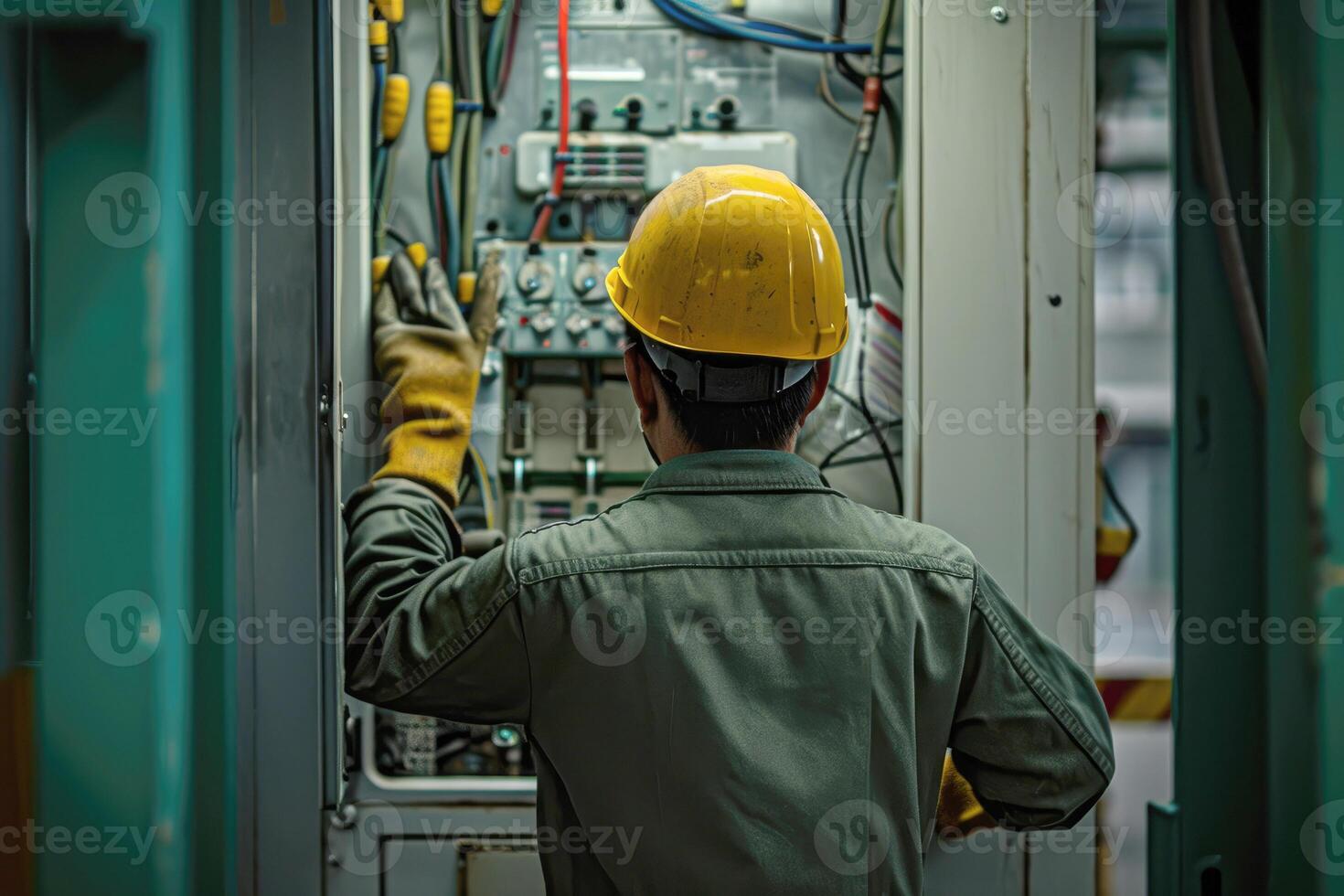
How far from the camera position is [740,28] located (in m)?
1.98

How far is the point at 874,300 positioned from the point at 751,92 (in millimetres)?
479

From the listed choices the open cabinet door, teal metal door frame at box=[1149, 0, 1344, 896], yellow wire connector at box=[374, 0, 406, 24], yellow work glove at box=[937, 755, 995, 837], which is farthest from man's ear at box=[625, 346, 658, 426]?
yellow wire connector at box=[374, 0, 406, 24]

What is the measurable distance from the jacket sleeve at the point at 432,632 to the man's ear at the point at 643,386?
222mm

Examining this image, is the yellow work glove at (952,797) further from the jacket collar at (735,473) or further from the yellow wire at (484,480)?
the yellow wire at (484,480)

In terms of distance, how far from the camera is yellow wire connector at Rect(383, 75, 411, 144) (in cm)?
193

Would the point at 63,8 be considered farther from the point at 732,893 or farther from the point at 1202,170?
the point at 1202,170

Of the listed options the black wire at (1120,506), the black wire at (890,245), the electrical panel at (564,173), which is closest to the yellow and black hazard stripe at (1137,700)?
the black wire at (1120,506)

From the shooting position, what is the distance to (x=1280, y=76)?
1.24 m

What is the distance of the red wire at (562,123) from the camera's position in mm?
1962

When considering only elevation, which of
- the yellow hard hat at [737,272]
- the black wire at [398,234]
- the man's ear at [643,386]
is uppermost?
the black wire at [398,234]

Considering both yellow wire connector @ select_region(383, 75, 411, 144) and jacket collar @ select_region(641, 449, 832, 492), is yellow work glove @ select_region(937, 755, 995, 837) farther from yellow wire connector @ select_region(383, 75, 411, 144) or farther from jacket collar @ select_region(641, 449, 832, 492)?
yellow wire connector @ select_region(383, 75, 411, 144)

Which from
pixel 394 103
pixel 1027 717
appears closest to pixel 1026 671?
pixel 1027 717

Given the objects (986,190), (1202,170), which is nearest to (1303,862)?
(1202,170)

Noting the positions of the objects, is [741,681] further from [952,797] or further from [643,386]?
[952,797]
